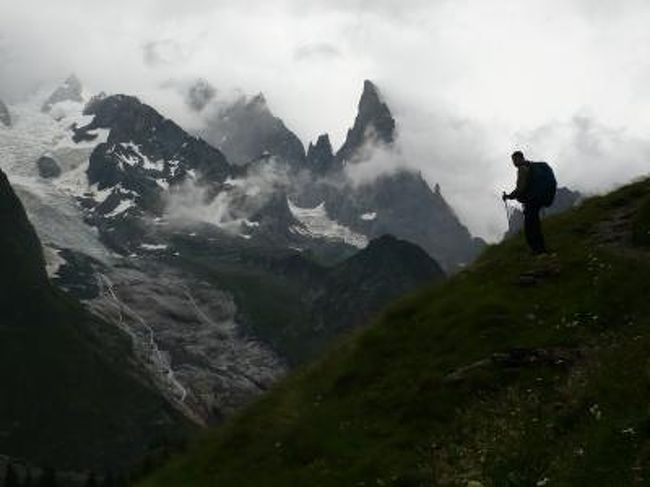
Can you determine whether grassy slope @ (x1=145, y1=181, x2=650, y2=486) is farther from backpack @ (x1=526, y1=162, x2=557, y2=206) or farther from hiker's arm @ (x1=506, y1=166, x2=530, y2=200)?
hiker's arm @ (x1=506, y1=166, x2=530, y2=200)

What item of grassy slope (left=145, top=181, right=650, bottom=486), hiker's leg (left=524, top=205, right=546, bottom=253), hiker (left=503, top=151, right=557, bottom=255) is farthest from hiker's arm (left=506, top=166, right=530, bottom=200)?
grassy slope (left=145, top=181, right=650, bottom=486)

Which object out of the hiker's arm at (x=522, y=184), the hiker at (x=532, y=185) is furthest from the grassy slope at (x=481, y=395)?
the hiker's arm at (x=522, y=184)

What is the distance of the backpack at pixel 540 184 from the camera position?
35531 mm

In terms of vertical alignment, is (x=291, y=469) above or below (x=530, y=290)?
below

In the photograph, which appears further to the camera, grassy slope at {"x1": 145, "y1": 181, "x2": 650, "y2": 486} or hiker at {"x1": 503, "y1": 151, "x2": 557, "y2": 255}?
hiker at {"x1": 503, "y1": 151, "x2": 557, "y2": 255}

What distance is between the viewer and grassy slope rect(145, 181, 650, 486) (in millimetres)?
21391

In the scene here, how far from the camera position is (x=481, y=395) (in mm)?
27422

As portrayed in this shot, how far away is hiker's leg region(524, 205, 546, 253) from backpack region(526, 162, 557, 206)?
0.74 metres

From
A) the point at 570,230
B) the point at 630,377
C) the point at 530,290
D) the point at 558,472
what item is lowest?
the point at 558,472

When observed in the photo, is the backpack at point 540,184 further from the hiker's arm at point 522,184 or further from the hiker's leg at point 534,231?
the hiker's leg at point 534,231

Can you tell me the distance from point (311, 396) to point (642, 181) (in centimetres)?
2026

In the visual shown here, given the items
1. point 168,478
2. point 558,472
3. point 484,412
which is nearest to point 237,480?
point 168,478

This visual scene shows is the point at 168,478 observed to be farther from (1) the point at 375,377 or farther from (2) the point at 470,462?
(2) the point at 470,462

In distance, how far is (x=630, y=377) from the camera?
71.6ft
